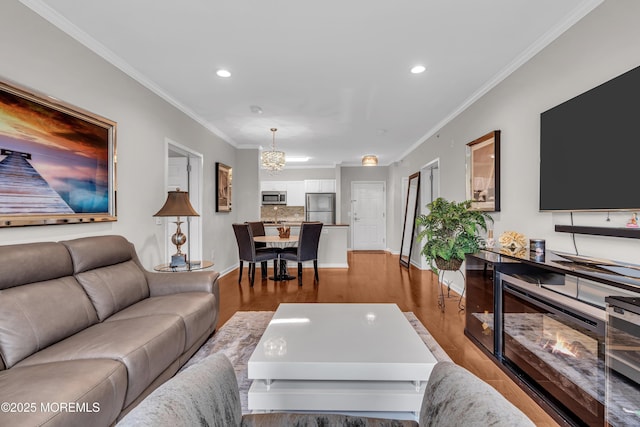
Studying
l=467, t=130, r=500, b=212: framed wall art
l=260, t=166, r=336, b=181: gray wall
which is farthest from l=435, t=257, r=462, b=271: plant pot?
l=260, t=166, r=336, b=181: gray wall

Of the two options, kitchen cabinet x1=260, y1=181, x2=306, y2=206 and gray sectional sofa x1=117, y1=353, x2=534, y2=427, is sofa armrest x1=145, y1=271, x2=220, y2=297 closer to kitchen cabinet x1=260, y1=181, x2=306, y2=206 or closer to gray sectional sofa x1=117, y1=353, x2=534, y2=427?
gray sectional sofa x1=117, y1=353, x2=534, y2=427

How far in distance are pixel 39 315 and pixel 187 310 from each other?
2.64 feet

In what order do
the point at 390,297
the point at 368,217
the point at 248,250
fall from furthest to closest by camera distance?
the point at 368,217, the point at 248,250, the point at 390,297

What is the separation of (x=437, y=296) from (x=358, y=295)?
105 centimetres

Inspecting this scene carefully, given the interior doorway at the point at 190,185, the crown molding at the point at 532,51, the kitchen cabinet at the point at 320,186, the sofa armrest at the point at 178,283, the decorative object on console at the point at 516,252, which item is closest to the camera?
the crown molding at the point at 532,51

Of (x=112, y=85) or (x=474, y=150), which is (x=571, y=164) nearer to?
(x=474, y=150)

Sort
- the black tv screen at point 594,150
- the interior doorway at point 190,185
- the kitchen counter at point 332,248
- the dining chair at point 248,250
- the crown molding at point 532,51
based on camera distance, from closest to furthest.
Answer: the black tv screen at point 594,150 < the crown molding at point 532,51 < the interior doorway at point 190,185 < the dining chair at point 248,250 < the kitchen counter at point 332,248

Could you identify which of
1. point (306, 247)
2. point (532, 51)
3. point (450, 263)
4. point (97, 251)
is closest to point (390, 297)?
point (450, 263)

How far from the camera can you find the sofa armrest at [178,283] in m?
2.61

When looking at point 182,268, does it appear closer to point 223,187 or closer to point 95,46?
point 95,46

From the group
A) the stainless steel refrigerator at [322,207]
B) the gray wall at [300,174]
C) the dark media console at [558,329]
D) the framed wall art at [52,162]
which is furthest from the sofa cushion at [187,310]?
the gray wall at [300,174]

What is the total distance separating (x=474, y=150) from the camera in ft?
11.8

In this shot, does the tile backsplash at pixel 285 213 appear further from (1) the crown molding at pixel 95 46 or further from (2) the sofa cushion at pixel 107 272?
(2) the sofa cushion at pixel 107 272

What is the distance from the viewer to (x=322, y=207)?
8.49 m
